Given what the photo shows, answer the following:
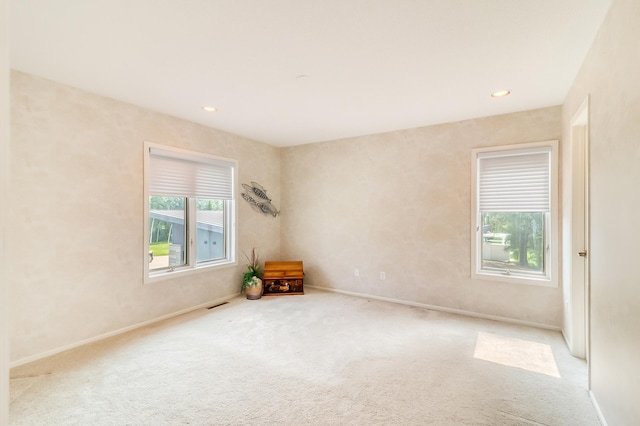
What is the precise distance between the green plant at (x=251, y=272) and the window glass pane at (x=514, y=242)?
3.26 metres

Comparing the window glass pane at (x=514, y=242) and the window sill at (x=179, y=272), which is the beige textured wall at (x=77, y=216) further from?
the window glass pane at (x=514, y=242)

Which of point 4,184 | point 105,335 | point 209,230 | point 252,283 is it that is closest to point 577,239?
point 4,184

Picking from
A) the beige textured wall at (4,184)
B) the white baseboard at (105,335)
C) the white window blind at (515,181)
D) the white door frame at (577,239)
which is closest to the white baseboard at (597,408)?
the white door frame at (577,239)

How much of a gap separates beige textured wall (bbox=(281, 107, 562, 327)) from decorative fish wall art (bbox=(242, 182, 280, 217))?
0.36 metres

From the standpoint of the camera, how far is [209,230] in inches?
170

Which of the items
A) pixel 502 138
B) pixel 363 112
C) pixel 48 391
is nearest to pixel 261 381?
pixel 48 391

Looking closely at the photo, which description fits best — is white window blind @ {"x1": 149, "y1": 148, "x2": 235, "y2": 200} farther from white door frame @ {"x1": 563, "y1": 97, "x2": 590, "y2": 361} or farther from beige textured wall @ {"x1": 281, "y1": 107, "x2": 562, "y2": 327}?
white door frame @ {"x1": 563, "y1": 97, "x2": 590, "y2": 361}

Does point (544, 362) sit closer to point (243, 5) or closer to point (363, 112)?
point (363, 112)

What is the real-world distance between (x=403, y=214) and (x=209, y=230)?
2903 millimetres

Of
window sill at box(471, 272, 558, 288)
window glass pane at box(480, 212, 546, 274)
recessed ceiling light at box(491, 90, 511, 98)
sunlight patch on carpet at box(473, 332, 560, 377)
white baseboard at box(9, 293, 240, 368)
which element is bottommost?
sunlight patch on carpet at box(473, 332, 560, 377)

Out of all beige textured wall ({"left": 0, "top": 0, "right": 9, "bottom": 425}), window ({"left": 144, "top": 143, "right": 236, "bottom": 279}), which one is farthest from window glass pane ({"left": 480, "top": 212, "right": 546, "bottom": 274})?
beige textured wall ({"left": 0, "top": 0, "right": 9, "bottom": 425})

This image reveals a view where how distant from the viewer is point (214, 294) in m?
4.21

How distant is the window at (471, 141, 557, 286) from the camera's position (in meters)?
3.33

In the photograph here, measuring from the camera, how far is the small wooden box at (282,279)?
4660 mm
